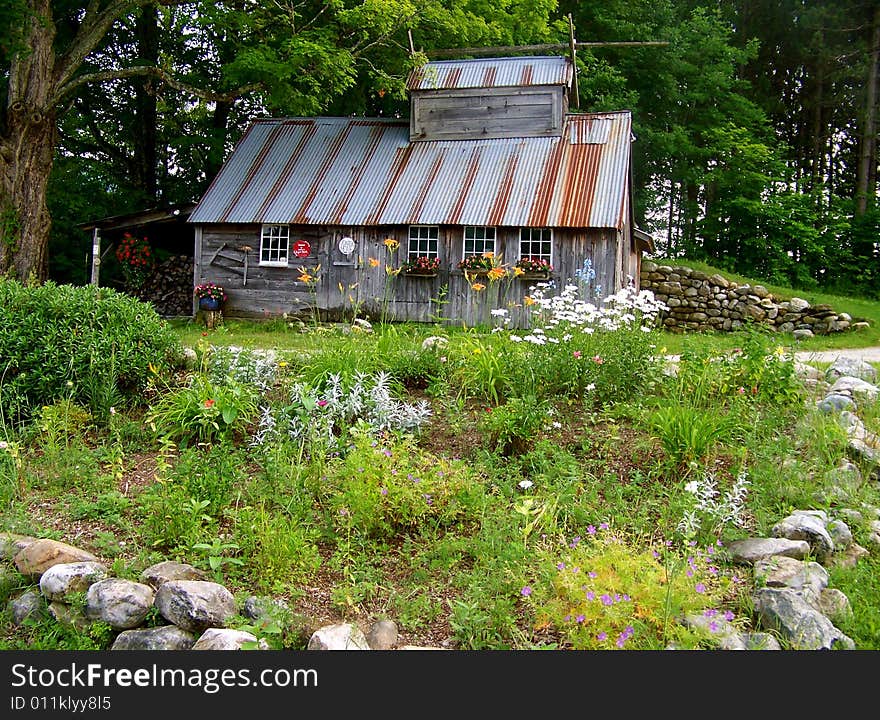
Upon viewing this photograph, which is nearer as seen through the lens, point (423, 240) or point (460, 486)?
point (460, 486)

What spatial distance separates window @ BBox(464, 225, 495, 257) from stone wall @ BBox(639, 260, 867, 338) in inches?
202

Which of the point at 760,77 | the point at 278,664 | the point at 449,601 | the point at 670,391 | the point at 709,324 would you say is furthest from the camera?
the point at 760,77

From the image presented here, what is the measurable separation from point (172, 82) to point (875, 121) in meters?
20.2

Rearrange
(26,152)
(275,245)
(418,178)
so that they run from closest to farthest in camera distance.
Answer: (26,152) < (275,245) < (418,178)

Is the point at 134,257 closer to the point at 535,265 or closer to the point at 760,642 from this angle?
the point at 535,265

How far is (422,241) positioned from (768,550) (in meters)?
11.2

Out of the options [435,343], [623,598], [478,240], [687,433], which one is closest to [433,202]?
[478,240]

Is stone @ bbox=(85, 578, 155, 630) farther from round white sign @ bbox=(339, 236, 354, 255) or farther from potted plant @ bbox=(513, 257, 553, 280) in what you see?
round white sign @ bbox=(339, 236, 354, 255)

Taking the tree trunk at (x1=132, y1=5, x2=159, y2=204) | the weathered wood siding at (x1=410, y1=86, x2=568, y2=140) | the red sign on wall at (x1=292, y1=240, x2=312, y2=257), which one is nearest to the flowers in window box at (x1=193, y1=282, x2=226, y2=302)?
the red sign on wall at (x1=292, y1=240, x2=312, y2=257)

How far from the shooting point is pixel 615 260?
1409 centimetres

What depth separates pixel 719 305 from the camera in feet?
57.8

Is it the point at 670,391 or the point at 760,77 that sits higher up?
the point at 760,77

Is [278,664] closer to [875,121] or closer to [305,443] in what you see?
[305,443]

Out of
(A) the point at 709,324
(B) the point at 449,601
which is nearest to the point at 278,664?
(B) the point at 449,601
